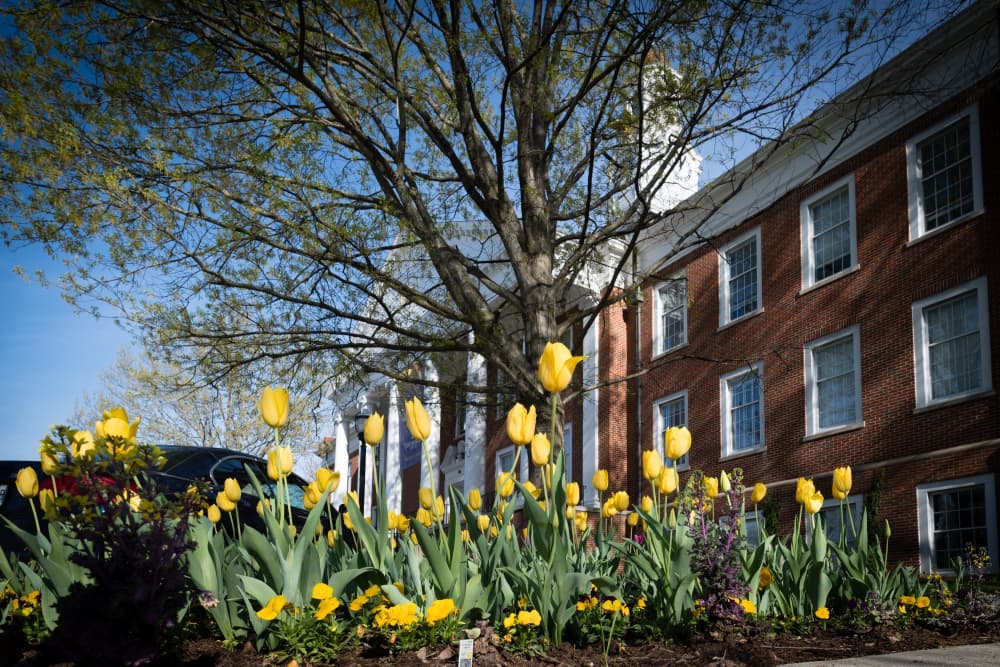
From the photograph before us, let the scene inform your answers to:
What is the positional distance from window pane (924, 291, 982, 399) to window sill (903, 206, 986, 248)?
1.19 meters

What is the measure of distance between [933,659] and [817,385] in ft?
47.4

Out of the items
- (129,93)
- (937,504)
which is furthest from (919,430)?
(129,93)

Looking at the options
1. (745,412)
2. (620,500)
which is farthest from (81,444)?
(745,412)

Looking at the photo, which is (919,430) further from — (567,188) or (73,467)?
(73,467)

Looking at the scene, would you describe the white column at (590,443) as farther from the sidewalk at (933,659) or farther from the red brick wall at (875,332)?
the sidewalk at (933,659)

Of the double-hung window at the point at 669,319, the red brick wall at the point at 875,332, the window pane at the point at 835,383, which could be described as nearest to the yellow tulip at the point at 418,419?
the red brick wall at the point at 875,332

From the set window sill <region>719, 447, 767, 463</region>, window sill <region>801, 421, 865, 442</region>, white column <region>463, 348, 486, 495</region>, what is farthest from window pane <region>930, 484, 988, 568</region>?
white column <region>463, 348, 486, 495</region>

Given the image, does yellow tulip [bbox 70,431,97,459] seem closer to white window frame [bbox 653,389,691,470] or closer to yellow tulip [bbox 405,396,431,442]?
yellow tulip [bbox 405,396,431,442]

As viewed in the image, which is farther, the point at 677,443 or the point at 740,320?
the point at 740,320

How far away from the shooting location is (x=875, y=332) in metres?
16.2

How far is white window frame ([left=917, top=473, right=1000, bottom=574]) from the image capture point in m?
13.6

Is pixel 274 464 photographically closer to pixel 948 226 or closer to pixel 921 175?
pixel 948 226

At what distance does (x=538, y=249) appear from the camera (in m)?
11.0

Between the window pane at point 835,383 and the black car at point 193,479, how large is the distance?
12.1m
